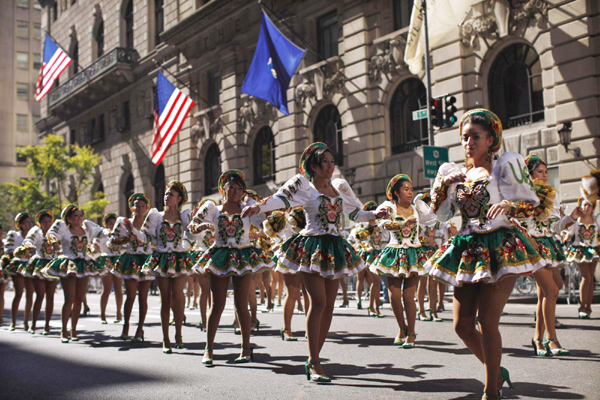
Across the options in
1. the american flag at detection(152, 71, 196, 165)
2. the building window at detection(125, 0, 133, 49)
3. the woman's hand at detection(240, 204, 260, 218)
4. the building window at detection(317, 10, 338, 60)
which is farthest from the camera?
the building window at detection(125, 0, 133, 49)

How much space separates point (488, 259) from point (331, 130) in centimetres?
2183

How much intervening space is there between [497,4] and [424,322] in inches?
466

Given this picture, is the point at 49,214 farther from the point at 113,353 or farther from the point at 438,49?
the point at 438,49

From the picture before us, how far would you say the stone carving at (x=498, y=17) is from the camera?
61.3ft

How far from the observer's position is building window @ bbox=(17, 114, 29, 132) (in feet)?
266

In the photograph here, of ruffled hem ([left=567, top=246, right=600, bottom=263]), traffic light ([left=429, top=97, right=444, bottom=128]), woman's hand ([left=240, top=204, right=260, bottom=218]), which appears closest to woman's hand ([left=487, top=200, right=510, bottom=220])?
woman's hand ([left=240, top=204, right=260, bottom=218])

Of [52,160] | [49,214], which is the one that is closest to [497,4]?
[49,214]

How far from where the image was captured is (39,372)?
7.54 m

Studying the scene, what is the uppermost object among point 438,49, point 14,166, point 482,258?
point 14,166

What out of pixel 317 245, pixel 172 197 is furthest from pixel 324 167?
pixel 172 197

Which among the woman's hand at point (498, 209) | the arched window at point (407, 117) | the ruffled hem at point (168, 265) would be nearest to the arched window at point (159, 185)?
the arched window at point (407, 117)

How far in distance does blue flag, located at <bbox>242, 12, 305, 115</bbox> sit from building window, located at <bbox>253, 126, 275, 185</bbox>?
488 centimetres

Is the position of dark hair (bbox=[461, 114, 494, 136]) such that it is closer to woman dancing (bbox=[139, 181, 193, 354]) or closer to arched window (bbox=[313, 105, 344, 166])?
woman dancing (bbox=[139, 181, 193, 354])

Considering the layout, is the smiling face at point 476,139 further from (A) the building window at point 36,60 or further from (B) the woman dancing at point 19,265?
(A) the building window at point 36,60
